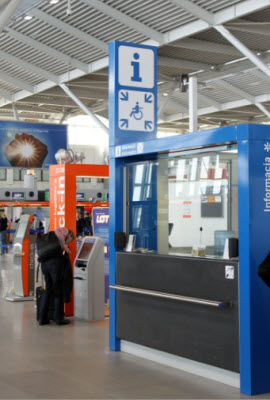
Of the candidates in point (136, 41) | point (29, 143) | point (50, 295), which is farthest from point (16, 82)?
point (50, 295)

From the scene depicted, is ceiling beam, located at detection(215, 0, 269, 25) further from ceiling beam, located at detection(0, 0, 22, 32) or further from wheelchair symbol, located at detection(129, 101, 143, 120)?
wheelchair symbol, located at detection(129, 101, 143, 120)

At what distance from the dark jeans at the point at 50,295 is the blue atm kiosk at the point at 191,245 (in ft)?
4.88

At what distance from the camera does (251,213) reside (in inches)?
199

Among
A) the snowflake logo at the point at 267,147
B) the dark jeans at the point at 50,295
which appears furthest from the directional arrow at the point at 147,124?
the dark jeans at the point at 50,295

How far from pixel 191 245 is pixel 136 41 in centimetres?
1087

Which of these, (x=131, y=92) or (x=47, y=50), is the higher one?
(x=47, y=50)

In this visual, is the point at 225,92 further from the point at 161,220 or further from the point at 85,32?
the point at 161,220

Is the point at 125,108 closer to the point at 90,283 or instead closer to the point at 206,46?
the point at 90,283

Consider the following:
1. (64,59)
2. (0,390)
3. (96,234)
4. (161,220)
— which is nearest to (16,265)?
(96,234)

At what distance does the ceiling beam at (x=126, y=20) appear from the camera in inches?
555

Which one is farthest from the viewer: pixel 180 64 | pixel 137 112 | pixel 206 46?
pixel 180 64

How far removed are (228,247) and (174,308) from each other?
35.2 inches

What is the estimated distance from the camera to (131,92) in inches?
262

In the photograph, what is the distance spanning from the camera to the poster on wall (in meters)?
17.3
